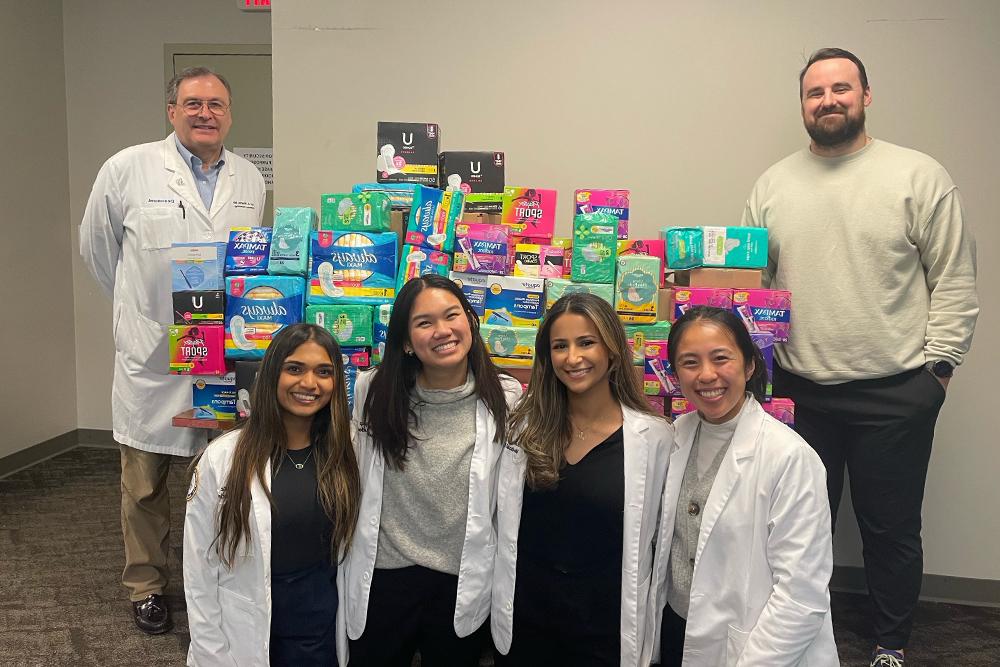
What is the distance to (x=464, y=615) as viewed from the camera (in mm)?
1979

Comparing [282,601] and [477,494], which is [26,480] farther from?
[477,494]

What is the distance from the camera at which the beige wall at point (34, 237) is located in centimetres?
→ 477

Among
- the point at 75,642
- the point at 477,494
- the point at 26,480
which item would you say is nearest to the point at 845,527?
the point at 477,494

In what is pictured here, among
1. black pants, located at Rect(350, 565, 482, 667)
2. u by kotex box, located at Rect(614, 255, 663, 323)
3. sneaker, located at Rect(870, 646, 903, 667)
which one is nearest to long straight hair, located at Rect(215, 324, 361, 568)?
black pants, located at Rect(350, 565, 482, 667)

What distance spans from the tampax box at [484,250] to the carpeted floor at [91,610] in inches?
67.8

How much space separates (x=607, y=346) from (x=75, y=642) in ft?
7.56

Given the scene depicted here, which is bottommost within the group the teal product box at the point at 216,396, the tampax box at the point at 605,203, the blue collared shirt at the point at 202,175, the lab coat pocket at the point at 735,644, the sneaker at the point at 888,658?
the sneaker at the point at 888,658

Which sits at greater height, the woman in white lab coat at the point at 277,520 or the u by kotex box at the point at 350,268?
the u by kotex box at the point at 350,268

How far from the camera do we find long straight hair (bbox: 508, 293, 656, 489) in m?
1.96

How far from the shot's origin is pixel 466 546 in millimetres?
1961

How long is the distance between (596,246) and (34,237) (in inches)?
162

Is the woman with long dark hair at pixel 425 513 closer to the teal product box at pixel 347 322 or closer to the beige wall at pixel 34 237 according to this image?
the teal product box at pixel 347 322

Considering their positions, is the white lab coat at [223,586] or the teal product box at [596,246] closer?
the white lab coat at [223,586]

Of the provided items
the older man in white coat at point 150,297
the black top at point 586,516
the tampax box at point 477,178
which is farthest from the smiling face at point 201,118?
the black top at point 586,516
